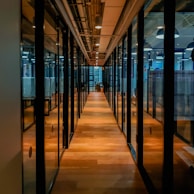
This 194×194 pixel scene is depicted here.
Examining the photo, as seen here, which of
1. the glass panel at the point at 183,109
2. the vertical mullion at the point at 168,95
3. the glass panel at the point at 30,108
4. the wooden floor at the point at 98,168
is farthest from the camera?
the wooden floor at the point at 98,168

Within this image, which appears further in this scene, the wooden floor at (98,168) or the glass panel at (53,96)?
the glass panel at (53,96)

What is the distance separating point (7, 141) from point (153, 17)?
4.00m

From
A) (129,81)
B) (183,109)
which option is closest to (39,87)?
(183,109)

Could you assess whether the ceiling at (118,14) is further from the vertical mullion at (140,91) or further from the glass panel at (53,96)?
the vertical mullion at (140,91)

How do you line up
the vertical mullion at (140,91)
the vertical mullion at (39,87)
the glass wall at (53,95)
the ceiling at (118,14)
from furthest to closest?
the vertical mullion at (140,91) < the glass wall at (53,95) < the ceiling at (118,14) < the vertical mullion at (39,87)

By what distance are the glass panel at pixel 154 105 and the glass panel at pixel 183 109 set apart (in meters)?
0.23

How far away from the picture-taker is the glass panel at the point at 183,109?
13.6 ft

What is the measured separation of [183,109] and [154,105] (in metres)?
0.93

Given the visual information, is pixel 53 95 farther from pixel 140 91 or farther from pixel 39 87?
pixel 39 87

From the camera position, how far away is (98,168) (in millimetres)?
5812

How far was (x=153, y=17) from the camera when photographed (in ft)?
18.3

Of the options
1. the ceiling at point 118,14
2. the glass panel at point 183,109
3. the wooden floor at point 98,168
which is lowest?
the wooden floor at point 98,168

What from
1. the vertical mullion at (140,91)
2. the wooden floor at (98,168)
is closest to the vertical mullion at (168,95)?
the wooden floor at (98,168)

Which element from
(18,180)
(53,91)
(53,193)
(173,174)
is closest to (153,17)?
(53,91)
